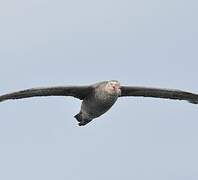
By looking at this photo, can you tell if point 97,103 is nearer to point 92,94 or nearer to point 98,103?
point 98,103

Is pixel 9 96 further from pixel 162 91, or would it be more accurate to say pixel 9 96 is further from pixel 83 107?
pixel 162 91

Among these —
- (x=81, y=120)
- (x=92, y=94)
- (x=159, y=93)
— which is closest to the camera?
(x=92, y=94)

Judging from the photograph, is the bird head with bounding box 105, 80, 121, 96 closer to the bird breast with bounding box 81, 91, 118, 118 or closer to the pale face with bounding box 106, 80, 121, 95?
the pale face with bounding box 106, 80, 121, 95

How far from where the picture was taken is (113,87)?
1890 inches

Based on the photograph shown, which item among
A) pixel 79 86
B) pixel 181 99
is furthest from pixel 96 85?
pixel 181 99

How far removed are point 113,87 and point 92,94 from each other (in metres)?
1.05

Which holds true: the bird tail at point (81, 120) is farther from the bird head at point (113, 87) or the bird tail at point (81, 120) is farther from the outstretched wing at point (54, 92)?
the bird head at point (113, 87)

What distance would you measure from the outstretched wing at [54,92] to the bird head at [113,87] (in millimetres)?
1078

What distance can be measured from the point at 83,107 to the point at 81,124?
611 mm

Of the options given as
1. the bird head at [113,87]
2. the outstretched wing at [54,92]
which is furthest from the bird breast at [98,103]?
the outstretched wing at [54,92]

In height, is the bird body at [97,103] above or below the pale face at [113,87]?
below

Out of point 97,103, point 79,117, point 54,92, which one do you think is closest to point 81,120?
point 79,117

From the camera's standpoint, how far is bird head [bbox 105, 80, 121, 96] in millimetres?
47938

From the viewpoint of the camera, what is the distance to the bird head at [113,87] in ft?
157
